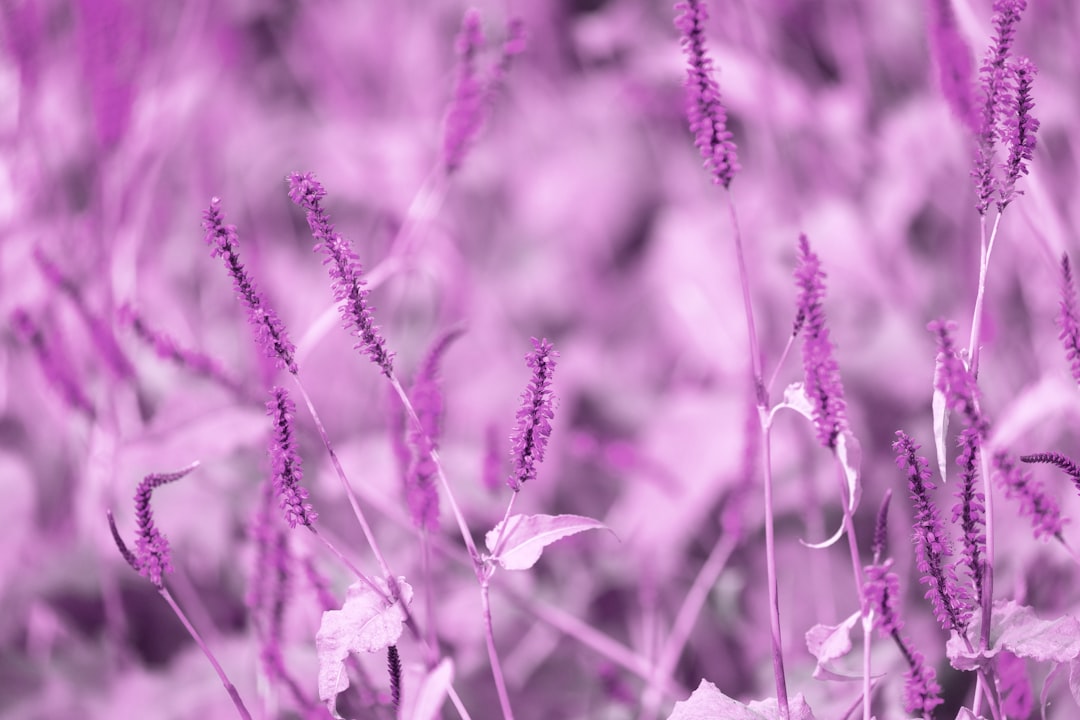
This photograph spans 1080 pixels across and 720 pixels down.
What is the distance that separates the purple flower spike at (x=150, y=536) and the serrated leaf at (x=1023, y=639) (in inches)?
8.7

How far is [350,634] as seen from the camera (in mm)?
253

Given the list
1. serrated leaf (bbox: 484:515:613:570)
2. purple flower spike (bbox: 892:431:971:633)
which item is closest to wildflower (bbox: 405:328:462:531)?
serrated leaf (bbox: 484:515:613:570)

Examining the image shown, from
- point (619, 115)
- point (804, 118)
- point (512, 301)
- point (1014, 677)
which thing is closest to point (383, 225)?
point (512, 301)

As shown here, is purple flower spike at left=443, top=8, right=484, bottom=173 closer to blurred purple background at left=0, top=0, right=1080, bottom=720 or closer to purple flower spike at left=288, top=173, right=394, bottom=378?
Answer: blurred purple background at left=0, top=0, right=1080, bottom=720

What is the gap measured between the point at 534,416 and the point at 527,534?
4 centimetres

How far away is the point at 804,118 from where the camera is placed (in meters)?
0.70

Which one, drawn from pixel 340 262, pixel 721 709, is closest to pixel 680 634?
pixel 721 709

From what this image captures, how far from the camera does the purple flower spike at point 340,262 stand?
240 millimetres

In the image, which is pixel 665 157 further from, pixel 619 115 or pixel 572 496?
pixel 572 496

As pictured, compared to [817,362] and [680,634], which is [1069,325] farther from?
[680,634]

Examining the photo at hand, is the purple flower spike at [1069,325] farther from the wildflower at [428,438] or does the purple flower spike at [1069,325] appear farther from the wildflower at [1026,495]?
the wildflower at [428,438]

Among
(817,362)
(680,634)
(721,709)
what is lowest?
(680,634)

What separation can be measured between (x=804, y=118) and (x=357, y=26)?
60 centimetres

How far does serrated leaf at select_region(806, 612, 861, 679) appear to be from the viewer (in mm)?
250
